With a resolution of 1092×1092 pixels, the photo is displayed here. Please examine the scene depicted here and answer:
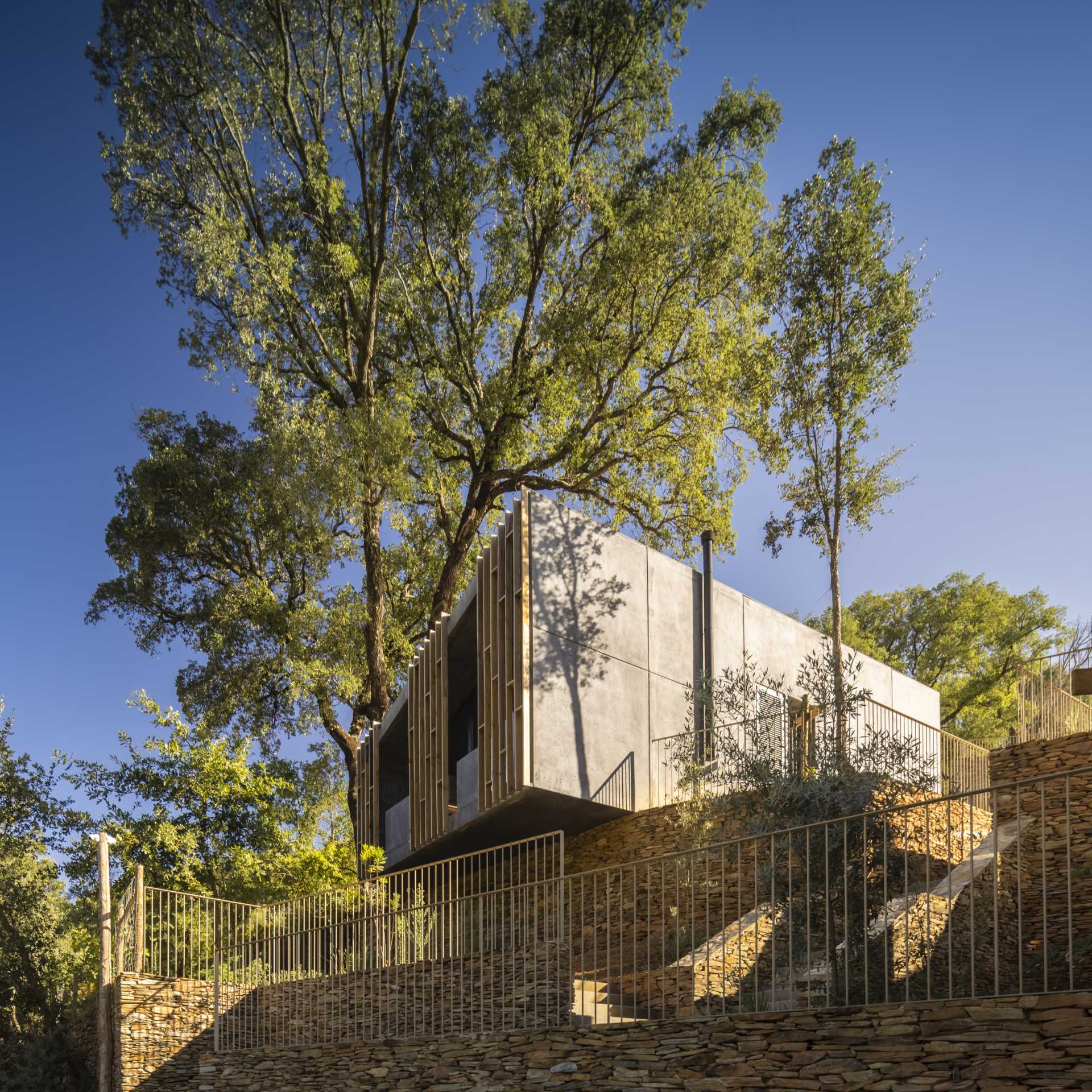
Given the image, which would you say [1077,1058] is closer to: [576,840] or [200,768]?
[576,840]

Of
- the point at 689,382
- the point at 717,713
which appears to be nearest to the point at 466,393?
the point at 689,382

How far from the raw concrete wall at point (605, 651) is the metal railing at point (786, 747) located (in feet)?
1.28

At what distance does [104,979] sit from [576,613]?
27.3 ft

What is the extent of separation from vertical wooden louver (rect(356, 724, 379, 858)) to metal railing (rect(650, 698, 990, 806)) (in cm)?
680

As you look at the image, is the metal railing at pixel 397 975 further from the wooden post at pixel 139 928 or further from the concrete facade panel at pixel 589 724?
the concrete facade panel at pixel 589 724

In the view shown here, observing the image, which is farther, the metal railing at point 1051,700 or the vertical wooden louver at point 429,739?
the vertical wooden louver at point 429,739

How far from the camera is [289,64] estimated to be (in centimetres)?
2169

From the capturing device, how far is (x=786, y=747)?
1162 centimetres

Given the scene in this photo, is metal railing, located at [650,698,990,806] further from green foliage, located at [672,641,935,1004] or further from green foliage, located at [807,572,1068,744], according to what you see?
green foliage, located at [807,572,1068,744]

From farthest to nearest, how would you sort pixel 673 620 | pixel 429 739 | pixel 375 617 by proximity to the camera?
pixel 375 617
pixel 429 739
pixel 673 620

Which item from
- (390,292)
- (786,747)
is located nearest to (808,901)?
(786,747)

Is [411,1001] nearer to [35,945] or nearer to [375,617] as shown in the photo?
[35,945]

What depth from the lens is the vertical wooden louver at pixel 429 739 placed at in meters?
18.0

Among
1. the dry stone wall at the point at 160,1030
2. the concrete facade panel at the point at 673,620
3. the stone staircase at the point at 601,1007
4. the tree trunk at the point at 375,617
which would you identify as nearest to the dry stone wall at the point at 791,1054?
the stone staircase at the point at 601,1007
